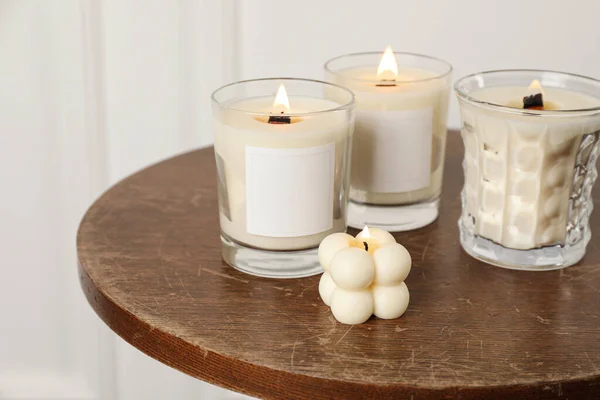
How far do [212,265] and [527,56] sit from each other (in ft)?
2.21

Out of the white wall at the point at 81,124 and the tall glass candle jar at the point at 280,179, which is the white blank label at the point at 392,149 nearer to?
the tall glass candle jar at the point at 280,179

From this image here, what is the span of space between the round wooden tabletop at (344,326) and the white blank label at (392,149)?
55 mm

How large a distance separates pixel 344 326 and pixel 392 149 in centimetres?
20

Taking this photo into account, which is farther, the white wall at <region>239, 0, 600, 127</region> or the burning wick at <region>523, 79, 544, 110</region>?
the white wall at <region>239, 0, 600, 127</region>

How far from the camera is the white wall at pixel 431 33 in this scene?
1120 millimetres

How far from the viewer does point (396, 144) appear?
71cm

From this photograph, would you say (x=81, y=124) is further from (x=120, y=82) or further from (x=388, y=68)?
(x=388, y=68)

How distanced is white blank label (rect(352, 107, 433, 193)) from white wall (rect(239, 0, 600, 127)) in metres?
0.48

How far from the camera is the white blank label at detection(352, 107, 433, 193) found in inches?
27.5

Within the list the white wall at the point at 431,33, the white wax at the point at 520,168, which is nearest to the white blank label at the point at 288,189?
the white wax at the point at 520,168

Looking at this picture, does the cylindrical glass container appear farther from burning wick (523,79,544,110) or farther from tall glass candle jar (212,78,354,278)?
tall glass candle jar (212,78,354,278)

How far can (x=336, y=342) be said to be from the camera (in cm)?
55

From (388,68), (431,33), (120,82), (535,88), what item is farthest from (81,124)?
(535,88)

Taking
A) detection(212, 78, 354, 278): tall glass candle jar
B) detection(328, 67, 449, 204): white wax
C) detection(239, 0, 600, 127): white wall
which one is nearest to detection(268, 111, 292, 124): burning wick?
detection(212, 78, 354, 278): tall glass candle jar
